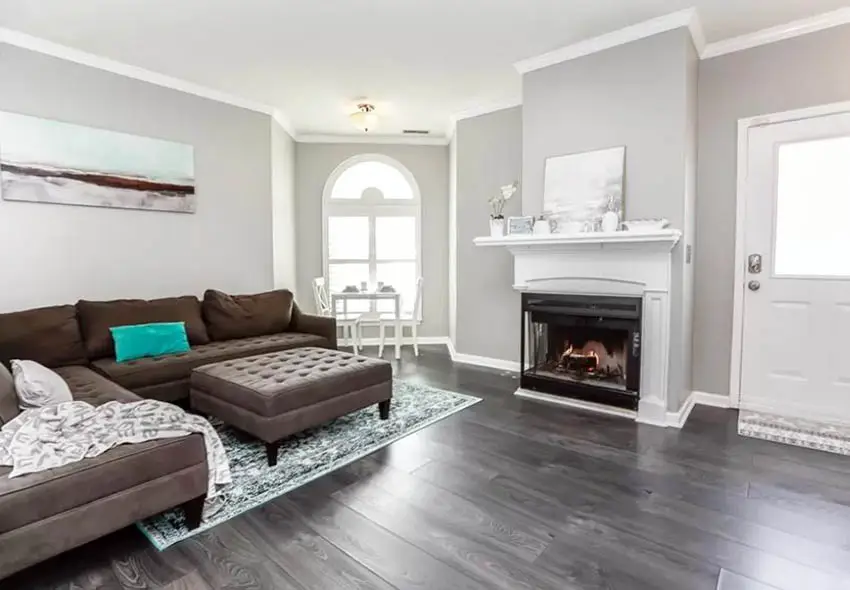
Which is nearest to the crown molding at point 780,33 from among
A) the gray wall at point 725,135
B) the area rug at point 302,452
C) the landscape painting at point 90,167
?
the gray wall at point 725,135

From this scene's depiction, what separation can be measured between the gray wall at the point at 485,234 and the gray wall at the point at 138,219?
7.13 feet

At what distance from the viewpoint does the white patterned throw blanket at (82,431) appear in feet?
5.51

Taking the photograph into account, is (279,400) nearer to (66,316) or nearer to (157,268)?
(66,316)

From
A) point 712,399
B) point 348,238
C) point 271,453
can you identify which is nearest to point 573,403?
point 712,399

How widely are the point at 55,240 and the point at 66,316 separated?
2.41 feet

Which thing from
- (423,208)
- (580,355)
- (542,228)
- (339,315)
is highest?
(423,208)

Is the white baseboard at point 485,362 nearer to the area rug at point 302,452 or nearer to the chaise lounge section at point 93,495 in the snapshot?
the area rug at point 302,452

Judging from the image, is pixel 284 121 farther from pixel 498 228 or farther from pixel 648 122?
pixel 648 122

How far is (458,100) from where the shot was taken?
4.77m

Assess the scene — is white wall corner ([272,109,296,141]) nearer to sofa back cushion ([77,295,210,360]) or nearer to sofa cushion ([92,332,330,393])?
sofa back cushion ([77,295,210,360])

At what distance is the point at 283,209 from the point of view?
18.1 feet

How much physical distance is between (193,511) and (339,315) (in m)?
3.93

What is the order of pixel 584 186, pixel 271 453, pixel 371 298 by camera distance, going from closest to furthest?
1. pixel 271 453
2. pixel 584 186
3. pixel 371 298

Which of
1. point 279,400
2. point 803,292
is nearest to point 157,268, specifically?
point 279,400
